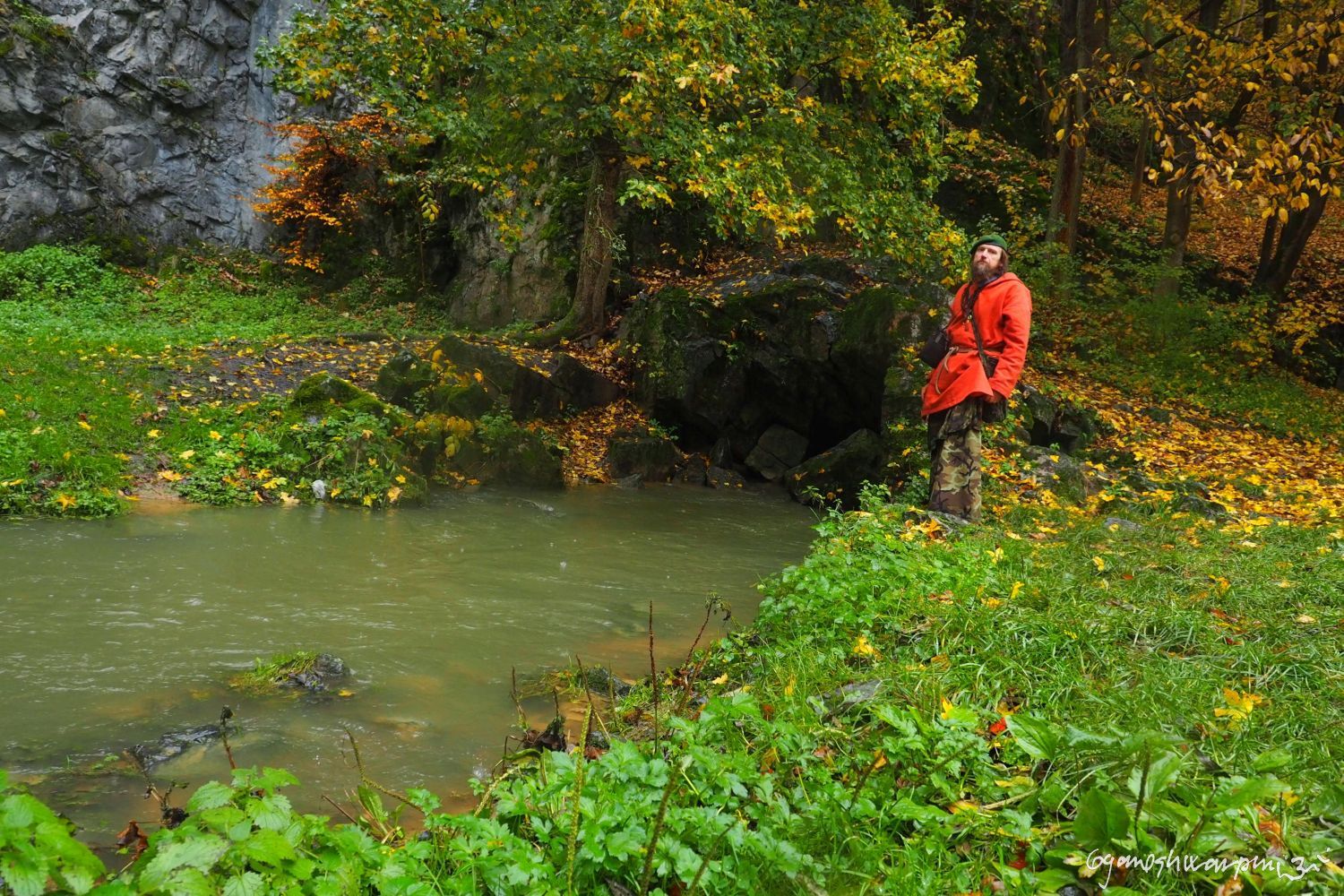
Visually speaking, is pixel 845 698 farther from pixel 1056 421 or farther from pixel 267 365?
pixel 267 365

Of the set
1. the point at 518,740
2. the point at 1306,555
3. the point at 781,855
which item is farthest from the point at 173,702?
the point at 1306,555

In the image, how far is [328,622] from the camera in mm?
5312

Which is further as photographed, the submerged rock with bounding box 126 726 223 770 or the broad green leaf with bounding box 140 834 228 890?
the submerged rock with bounding box 126 726 223 770

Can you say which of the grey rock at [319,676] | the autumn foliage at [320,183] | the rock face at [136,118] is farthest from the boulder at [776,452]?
the rock face at [136,118]

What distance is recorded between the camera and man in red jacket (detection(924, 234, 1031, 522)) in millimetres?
6227

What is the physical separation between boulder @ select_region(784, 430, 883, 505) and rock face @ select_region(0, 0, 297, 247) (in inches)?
639

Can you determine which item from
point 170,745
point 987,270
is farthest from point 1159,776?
point 987,270

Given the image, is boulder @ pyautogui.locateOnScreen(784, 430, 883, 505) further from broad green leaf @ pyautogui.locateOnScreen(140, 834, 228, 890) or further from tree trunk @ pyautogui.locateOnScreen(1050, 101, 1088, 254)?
broad green leaf @ pyautogui.locateOnScreen(140, 834, 228, 890)

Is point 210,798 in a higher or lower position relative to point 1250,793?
lower

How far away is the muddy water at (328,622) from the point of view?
3600 mm

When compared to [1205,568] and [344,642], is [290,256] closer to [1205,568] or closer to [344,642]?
[344,642]

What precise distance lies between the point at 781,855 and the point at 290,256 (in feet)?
72.8

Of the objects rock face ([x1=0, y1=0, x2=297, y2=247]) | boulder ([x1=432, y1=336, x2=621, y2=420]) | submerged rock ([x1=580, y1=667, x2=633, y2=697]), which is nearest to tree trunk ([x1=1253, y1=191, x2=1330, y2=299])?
boulder ([x1=432, y1=336, x2=621, y2=420])

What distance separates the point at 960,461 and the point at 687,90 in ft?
19.7
